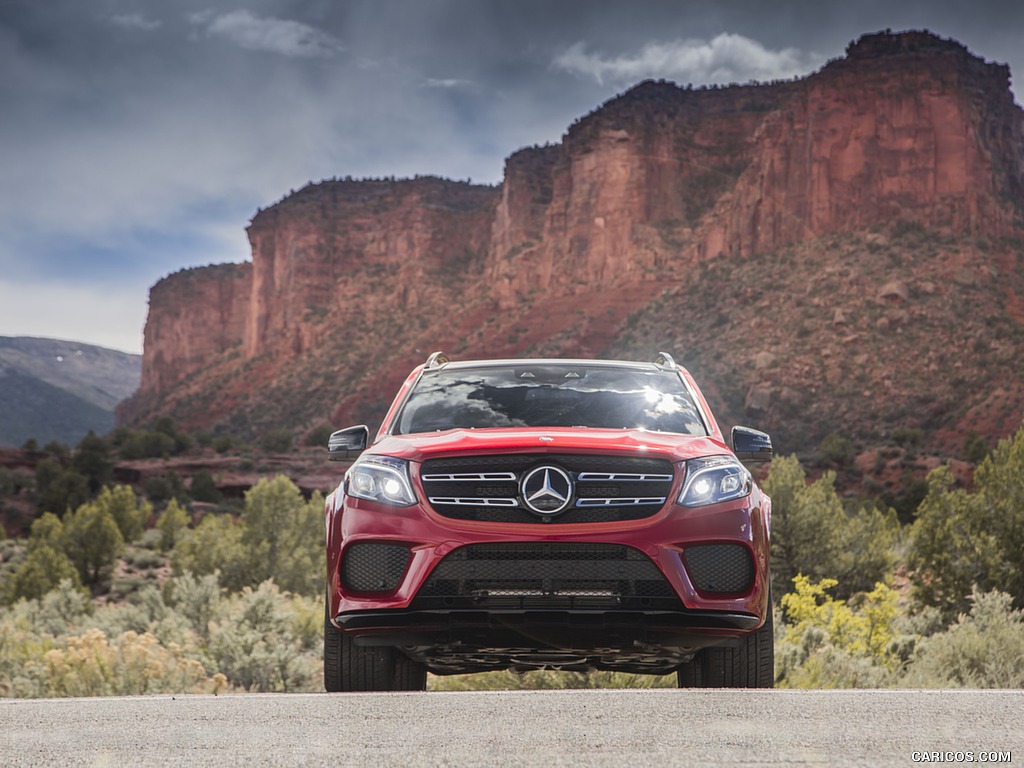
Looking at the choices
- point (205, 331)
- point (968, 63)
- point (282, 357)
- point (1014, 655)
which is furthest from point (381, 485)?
point (205, 331)

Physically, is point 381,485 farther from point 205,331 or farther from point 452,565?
point 205,331

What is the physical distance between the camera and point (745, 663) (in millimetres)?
5148

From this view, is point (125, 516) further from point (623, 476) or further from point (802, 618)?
point (623, 476)

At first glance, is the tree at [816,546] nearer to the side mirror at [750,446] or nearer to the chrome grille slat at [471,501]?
the side mirror at [750,446]

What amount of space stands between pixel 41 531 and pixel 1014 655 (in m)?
37.2

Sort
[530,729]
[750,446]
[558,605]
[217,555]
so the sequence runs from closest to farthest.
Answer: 1. [530,729]
2. [558,605]
3. [750,446]
4. [217,555]

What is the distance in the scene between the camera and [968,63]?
76.9 m

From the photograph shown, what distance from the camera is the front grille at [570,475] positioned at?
4664mm

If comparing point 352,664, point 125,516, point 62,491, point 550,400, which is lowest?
point 125,516

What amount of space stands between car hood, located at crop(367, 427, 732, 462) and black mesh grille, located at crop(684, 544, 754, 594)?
44cm

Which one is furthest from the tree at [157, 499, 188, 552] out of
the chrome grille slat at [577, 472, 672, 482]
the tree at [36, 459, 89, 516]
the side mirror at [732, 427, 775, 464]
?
the chrome grille slat at [577, 472, 672, 482]

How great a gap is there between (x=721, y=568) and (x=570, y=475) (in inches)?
31.5

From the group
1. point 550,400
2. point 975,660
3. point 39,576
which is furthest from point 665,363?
point 39,576

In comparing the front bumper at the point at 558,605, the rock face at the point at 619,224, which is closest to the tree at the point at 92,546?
the rock face at the point at 619,224
